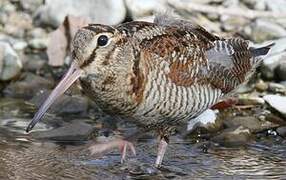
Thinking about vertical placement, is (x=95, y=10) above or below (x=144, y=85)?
above

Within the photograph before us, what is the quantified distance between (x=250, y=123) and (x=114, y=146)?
1.35m

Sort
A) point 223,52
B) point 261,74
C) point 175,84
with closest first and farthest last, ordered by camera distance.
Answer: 1. point 175,84
2. point 223,52
3. point 261,74

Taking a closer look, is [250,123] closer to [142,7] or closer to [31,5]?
[142,7]

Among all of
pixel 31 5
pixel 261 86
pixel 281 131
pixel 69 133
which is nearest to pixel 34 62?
pixel 31 5

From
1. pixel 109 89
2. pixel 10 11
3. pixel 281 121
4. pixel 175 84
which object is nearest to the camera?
pixel 109 89

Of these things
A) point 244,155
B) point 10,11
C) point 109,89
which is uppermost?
point 10,11

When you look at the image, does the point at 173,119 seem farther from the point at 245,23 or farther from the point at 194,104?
the point at 245,23

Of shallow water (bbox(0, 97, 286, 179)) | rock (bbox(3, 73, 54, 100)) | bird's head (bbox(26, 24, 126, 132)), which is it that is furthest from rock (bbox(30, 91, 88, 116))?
bird's head (bbox(26, 24, 126, 132))

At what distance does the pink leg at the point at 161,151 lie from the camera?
6.09 m

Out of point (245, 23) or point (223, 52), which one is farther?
point (245, 23)

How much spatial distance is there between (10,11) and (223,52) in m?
3.74

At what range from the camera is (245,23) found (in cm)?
877

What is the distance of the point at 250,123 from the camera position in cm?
691

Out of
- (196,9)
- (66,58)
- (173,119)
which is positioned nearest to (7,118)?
(66,58)
